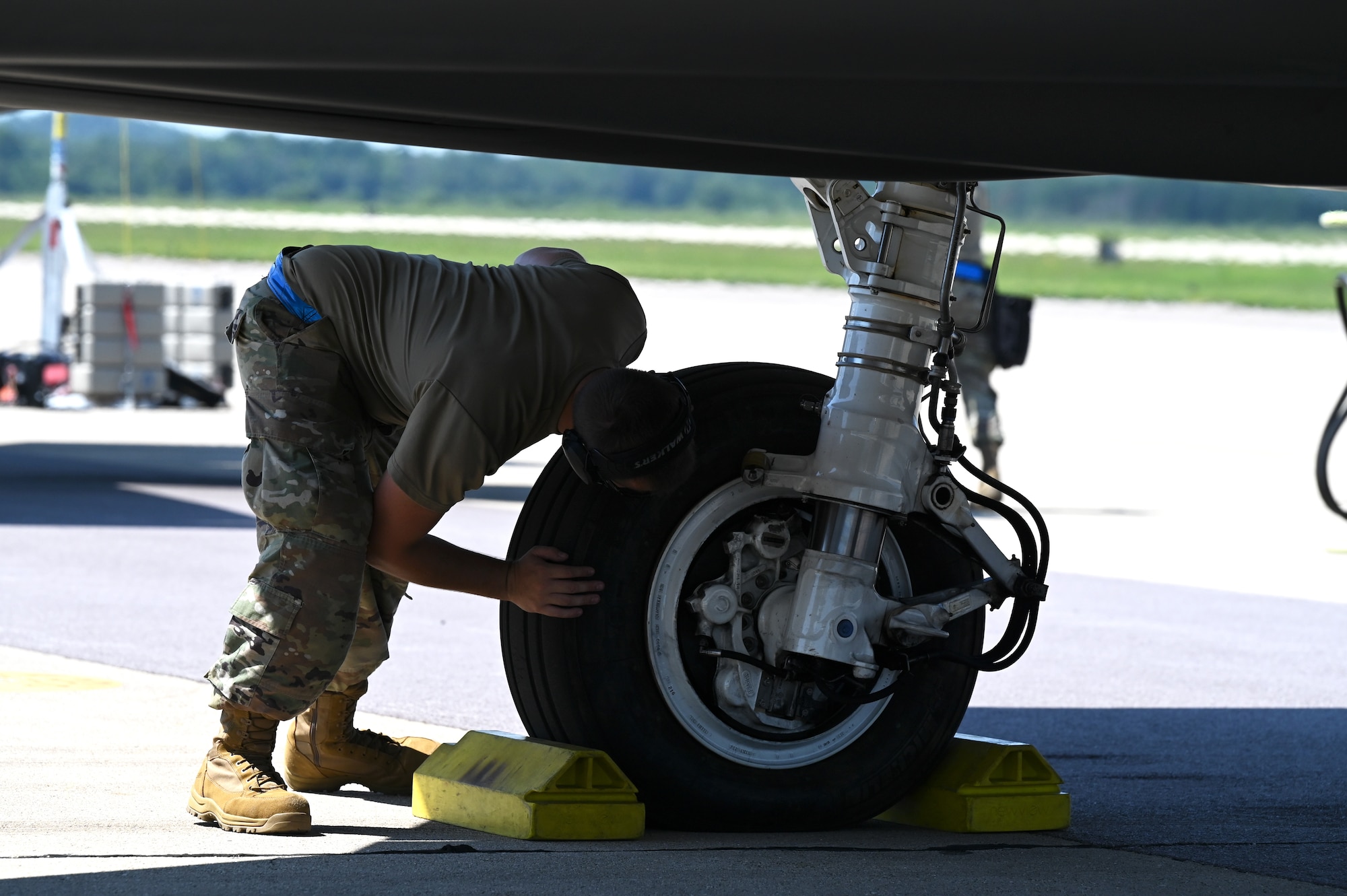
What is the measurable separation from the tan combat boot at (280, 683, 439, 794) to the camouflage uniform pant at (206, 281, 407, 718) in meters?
0.36

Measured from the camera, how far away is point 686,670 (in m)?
3.67

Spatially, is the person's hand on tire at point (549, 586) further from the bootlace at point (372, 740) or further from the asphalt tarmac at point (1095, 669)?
the asphalt tarmac at point (1095, 669)

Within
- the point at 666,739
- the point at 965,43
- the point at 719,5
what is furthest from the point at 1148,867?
the point at 719,5

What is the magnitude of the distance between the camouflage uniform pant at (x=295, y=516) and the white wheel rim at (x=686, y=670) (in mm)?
592

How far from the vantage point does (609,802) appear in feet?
11.5

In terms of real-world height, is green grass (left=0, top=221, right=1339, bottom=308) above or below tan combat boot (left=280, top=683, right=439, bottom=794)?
above

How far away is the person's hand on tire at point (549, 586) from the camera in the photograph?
352 cm

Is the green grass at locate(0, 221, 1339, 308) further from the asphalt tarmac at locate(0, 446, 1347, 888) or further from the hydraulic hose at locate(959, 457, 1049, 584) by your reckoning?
the hydraulic hose at locate(959, 457, 1049, 584)

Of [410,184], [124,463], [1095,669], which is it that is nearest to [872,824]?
[1095,669]

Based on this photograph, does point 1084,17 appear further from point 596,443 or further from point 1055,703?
point 1055,703

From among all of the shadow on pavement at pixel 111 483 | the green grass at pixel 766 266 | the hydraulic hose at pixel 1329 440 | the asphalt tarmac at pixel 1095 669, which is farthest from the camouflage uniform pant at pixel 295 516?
the green grass at pixel 766 266

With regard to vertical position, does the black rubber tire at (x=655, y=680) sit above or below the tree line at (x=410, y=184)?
below

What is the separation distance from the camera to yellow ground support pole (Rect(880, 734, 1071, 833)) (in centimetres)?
381

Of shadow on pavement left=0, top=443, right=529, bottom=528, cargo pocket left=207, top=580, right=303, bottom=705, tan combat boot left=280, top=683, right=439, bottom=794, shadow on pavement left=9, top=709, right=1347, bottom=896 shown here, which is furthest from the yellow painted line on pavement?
shadow on pavement left=0, top=443, right=529, bottom=528
